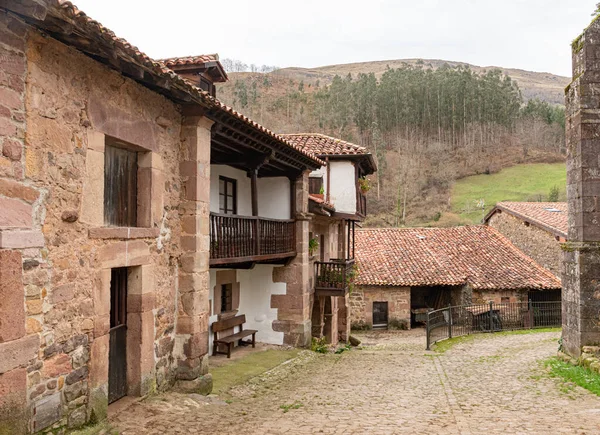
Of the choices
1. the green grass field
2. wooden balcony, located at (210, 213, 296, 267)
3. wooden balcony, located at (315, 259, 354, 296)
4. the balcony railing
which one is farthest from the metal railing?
the green grass field

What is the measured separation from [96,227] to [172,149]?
2176mm

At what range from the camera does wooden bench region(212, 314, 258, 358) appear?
11312 millimetres

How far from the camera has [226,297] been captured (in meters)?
12.6

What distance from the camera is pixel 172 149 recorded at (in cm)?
771

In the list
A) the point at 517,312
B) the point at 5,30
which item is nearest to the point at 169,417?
the point at 5,30

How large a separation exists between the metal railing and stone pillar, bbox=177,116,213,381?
42.6 feet

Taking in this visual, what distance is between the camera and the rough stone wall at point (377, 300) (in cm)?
2225

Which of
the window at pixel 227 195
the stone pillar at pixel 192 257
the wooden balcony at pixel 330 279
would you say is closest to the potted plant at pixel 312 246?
the wooden balcony at pixel 330 279

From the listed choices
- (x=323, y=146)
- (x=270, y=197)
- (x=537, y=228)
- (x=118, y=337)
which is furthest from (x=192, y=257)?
(x=537, y=228)

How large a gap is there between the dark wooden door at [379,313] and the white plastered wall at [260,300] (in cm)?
1003

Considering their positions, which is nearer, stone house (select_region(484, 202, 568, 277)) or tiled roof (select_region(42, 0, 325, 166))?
tiled roof (select_region(42, 0, 325, 166))

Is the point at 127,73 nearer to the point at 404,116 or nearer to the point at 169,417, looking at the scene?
the point at 169,417

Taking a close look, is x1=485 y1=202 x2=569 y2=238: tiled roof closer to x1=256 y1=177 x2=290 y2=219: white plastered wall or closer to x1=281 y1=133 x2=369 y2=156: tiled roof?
x1=281 y1=133 x2=369 y2=156: tiled roof

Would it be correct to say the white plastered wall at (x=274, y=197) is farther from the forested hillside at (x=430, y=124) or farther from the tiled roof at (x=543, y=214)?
the forested hillside at (x=430, y=124)
